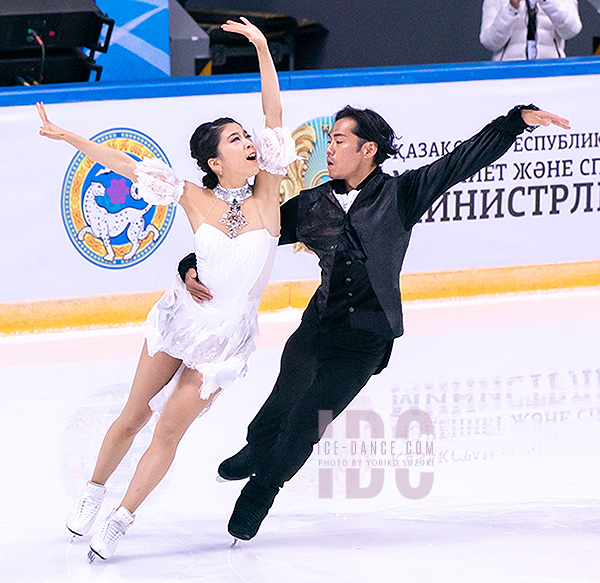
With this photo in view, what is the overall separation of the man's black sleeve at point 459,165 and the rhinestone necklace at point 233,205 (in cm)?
45

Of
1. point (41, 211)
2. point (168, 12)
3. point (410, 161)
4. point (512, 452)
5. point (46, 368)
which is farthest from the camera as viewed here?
point (168, 12)

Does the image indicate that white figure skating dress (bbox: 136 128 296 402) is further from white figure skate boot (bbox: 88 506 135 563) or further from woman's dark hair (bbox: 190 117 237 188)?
white figure skate boot (bbox: 88 506 135 563)

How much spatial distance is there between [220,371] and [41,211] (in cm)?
255

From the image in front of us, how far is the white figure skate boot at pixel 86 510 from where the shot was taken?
3.38 m

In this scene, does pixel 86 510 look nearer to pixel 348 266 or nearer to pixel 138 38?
pixel 348 266

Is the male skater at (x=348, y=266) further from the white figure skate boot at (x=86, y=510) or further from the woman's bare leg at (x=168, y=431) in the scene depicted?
the white figure skate boot at (x=86, y=510)

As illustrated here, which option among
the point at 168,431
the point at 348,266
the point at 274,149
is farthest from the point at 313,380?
the point at 274,149

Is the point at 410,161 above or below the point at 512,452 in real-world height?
above

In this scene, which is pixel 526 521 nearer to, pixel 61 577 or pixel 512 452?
pixel 512 452

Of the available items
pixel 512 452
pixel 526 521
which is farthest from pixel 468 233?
pixel 526 521

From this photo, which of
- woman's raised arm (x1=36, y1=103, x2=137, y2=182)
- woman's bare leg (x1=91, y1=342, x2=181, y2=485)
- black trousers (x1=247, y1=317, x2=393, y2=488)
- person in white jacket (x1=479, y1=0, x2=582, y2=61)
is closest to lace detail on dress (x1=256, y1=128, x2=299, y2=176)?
woman's raised arm (x1=36, y1=103, x2=137, y2=182)

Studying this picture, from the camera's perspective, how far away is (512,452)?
13.7ft

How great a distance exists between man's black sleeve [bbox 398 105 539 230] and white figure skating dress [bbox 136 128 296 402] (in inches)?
15.4

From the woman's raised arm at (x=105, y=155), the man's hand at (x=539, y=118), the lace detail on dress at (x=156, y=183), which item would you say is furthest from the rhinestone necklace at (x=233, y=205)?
the man's hand at (x=539, y=118)
